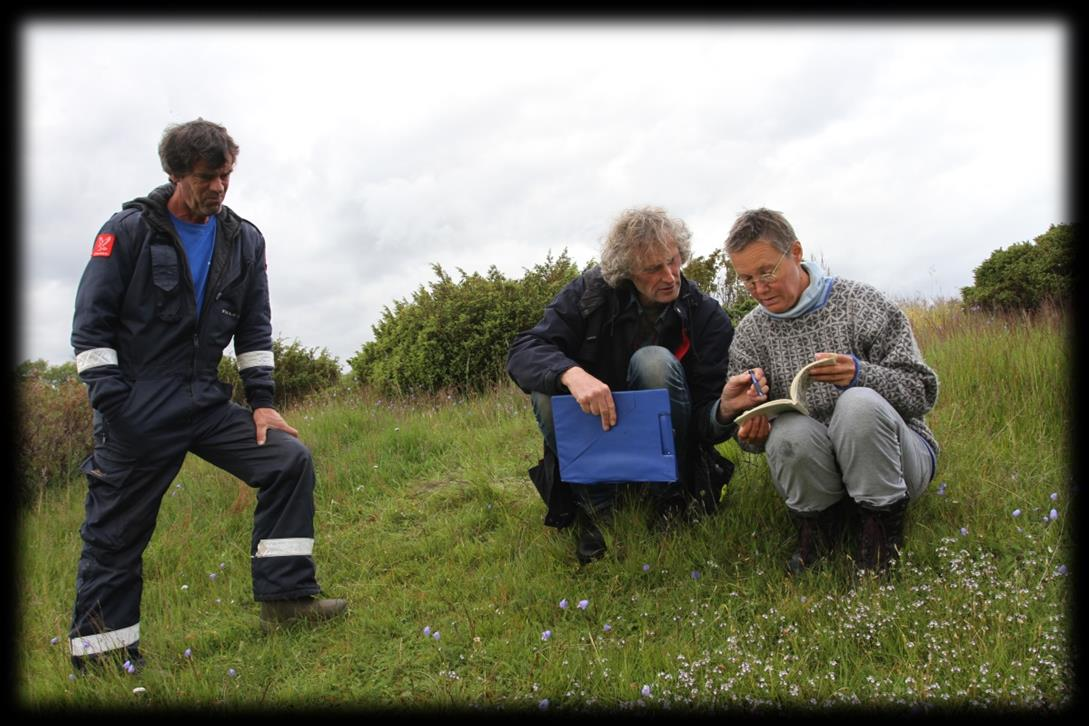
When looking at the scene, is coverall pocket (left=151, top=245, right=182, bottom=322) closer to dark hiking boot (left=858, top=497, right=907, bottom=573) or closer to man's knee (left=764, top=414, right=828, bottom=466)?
man's knee (left=764, top=414, right=828, bottom=466)

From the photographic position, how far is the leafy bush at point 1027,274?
8422mm

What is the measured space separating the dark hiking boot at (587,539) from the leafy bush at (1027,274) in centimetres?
644

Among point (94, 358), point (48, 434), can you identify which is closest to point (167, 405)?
point (94, 358)

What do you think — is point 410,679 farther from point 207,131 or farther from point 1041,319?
point 1041,319

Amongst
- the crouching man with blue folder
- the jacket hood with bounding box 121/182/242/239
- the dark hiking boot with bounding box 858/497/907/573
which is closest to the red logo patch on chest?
the jacket hood with bounding box 121/182/242/239

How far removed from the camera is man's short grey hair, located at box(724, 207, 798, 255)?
349 centimetres

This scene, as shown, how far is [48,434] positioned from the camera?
8727 millimetres

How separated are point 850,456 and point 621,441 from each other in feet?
3.42

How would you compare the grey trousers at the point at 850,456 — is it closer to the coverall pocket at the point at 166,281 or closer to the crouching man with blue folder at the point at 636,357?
the crouching man with blue folder at the point at 636,357

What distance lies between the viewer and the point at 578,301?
13.7ft

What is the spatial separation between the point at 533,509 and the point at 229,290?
2.17 m

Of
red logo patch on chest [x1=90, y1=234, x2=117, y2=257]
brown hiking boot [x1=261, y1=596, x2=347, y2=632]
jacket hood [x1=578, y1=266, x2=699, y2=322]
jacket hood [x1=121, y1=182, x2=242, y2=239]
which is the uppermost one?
jacket hood [x1=121, y1=182, x2=242, y2=239]

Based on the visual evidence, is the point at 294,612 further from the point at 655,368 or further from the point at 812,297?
the point at 812,297

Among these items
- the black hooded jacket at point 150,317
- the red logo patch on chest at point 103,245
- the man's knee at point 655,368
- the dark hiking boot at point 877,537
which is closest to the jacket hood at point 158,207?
the black hooded jacket at point 150,317
